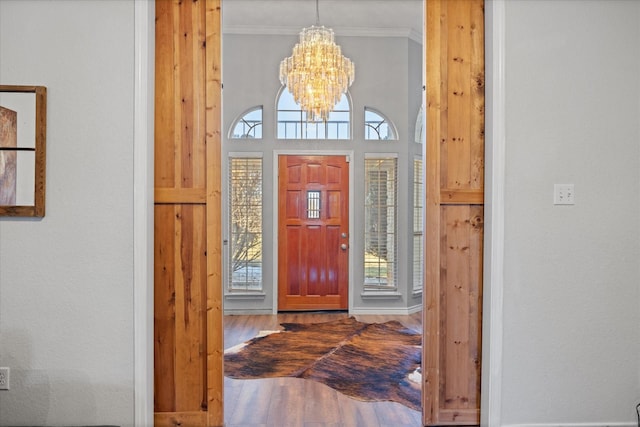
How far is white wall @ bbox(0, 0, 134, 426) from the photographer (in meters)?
2.04

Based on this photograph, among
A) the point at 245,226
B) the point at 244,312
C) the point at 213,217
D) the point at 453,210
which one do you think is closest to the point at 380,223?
the point at 245,226

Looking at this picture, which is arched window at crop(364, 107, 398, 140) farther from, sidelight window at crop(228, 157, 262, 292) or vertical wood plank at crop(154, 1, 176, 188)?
vertical wood plank at crop(154, 1, 176, 188)

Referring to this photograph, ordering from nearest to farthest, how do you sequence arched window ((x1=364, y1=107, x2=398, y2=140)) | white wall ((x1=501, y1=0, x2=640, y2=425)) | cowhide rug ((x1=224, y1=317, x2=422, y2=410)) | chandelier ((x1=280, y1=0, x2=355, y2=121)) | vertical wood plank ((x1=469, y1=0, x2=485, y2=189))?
white wall ((x1=501, y1=0, x2=640, y2=425))
vertical wood plank ((x1=469, y1=0, x2=485, y2=189))
cowhide rug ((x1=224, y1=317, x2=422, y2=410))
chandelier ((x1=280, y1=0, x2=355, y2=121))
arched window ((x1=364, y1=107, x2=398, y2=140))

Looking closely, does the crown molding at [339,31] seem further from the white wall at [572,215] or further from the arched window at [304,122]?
the white wall at [572,215]

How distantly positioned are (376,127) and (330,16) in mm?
1327

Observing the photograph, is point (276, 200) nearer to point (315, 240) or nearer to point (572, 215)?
point (315, 240)

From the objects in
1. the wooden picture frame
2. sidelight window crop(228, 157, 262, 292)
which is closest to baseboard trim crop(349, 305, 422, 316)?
sidelight window crop(228, 157, 262, 292)

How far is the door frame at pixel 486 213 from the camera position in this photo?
207 cm

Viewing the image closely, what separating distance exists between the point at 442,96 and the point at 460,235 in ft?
2.47

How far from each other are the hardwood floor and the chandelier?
92.4 inches

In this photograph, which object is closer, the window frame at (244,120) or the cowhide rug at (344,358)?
the cowhide rug at (344,358)

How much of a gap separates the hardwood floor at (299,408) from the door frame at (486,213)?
1.74ft

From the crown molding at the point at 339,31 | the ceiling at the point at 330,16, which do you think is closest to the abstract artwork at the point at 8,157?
the ceiling at the point at 330,16

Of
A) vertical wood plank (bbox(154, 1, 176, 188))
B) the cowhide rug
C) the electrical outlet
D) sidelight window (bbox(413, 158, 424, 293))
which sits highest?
vertical wood plank (bbox(154, 1, 176, 188))
